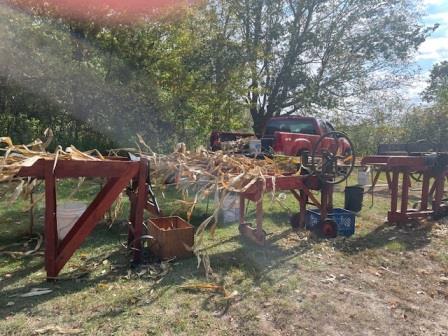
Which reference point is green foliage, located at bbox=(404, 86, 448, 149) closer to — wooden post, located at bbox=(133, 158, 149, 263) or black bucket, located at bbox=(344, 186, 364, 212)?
black bucket, located at bbox=(344, 186, 364, 212)

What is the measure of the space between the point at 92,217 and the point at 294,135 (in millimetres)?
7795

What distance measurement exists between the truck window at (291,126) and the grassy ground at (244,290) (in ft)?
20.7

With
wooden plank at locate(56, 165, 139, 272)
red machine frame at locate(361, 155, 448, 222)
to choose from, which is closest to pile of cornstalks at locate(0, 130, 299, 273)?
wooden plank at locate(56, 165, 139, 272)

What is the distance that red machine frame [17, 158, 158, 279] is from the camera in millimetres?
3975

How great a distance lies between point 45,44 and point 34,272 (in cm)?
918

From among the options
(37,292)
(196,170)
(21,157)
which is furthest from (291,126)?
(37,292)

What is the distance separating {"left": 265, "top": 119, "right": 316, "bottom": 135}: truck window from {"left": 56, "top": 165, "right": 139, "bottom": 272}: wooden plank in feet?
27.5

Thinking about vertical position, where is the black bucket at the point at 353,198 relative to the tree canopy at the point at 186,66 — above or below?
below

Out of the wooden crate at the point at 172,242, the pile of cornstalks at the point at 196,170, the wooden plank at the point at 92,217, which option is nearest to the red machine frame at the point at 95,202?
the wooden plank at the point at 92,217

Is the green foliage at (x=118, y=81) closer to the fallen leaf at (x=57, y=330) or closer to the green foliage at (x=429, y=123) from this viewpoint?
the fallen leaf at (x=57, y=330)

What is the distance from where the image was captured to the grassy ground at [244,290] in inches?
132

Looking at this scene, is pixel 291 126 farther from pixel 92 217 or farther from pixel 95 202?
pixel 92 217

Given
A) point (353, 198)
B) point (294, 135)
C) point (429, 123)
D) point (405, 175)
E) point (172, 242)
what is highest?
point (429, 123)

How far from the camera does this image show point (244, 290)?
160 inches
